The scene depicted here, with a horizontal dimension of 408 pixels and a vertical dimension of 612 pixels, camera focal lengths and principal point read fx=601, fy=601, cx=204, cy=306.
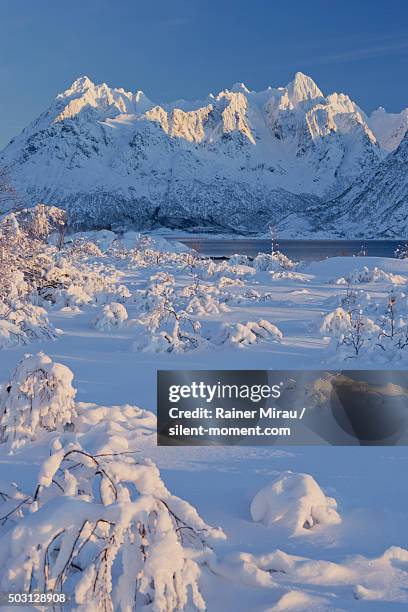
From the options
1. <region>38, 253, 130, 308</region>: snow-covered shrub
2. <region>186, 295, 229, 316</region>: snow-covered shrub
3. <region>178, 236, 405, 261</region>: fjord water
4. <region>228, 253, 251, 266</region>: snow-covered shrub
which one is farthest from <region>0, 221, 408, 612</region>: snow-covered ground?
<region>178, 236, 405, 261</region>: fjord water

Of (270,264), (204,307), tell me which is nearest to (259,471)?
(204,307)

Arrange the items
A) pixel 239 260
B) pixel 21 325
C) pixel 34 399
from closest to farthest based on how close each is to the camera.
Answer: pixel 34 399
pixel 21 325
pixel 239 260

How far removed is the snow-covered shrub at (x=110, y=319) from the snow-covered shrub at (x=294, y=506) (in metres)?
7.35

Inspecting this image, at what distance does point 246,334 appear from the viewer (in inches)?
353

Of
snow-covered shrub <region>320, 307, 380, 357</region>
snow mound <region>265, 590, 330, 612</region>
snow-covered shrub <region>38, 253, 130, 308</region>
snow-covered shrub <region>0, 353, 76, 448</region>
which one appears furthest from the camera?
snow-covered shrub <region>38, 253, 130, 308</region>

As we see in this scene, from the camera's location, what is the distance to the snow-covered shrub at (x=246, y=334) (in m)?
8.91

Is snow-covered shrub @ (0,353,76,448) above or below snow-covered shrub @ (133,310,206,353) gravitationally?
below

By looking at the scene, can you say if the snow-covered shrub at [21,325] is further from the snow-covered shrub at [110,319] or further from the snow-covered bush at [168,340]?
the snow-covered bush at [168,340]

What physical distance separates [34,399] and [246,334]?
4705mm

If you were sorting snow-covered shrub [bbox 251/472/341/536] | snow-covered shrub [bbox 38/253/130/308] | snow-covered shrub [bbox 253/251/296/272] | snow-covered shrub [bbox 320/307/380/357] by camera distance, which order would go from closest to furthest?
snow-covered shrub [bbox 251/472/341/536] < snow-covered shrub [bbox 320/307/380/357] < snow-covered shrub [bbox 38/253/130/308] < snow-covered shrub [bbox 253/251/296/272]

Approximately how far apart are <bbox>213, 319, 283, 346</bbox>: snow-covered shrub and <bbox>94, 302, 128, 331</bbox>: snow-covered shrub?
219 cm

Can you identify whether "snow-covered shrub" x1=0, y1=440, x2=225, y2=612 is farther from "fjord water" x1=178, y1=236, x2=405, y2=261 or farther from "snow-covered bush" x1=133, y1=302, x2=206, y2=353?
"fjord water" x1=178, y1=236, x2=405, y2=261

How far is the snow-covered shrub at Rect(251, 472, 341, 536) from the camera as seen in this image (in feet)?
10.7

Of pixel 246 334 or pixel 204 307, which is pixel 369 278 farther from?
pixel 246 334
